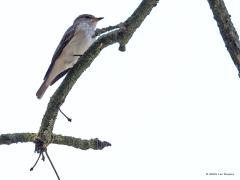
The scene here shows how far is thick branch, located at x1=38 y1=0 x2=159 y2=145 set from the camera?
15.6 ft

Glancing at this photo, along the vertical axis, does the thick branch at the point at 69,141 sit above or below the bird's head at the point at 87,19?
below

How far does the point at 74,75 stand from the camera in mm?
4879

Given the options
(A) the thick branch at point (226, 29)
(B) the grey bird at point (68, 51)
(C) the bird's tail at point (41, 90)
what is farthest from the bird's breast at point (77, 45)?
(A) the thick branch at point (226, 29)

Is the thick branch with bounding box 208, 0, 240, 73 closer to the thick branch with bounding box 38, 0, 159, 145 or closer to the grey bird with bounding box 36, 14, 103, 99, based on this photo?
the thick branch with bounding box 38, 0, 159, 145

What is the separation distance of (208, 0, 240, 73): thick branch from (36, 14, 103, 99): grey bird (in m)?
5.98

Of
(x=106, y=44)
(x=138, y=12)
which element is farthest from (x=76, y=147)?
(x=138, y=12)

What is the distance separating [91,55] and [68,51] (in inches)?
232

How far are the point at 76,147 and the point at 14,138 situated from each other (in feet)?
1.76

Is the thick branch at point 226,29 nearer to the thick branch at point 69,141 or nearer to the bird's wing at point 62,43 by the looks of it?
the thick branch at point 69,141

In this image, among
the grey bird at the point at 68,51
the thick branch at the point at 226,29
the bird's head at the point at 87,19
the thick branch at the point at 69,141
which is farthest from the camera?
the bird's head at the point at 87,19

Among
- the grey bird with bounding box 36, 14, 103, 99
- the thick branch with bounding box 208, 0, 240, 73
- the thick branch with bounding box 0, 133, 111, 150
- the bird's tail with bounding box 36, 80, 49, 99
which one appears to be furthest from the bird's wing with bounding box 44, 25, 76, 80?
the thick branch with bounding box 208, 0, 240, 73

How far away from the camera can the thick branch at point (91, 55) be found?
474cm

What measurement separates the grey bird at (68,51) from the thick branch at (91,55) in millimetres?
5062

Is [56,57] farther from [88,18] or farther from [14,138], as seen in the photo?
[14,138]
